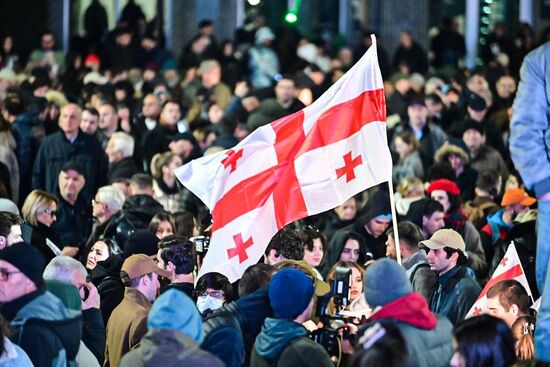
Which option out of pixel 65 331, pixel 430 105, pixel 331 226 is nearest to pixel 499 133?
pixel 430 105

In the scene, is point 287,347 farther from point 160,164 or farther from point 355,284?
point 160,164

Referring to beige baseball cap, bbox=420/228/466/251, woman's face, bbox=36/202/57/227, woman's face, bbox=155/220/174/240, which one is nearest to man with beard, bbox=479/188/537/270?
beige baseball cap, bbox=420/228/466/251

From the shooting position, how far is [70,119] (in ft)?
60.7

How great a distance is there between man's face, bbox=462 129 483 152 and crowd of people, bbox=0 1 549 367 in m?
0.02

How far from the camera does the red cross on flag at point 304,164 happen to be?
40.8 ft

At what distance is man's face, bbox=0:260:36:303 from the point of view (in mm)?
9586

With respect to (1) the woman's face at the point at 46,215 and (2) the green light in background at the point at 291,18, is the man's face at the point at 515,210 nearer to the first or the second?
(1) the woman's face at the point at 46,215

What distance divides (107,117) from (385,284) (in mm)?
11254

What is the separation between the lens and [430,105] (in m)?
22.0

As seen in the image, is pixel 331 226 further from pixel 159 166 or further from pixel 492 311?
pixel 492 311

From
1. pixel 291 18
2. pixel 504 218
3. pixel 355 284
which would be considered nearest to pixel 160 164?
pixel 504 218

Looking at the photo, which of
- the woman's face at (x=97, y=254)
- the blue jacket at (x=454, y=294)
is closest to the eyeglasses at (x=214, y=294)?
the blue jacket at (x=454, y=294)

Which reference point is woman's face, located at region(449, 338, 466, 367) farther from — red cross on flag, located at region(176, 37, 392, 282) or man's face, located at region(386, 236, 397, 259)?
man's face, located at region(386, 236, 397, 259)

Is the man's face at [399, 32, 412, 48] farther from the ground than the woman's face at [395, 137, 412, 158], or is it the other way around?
the man's face at [399, 32, 412, 48]
